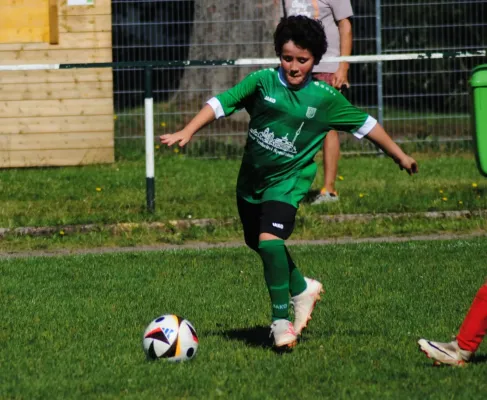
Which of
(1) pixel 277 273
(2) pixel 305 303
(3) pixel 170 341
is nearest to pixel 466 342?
(1) pixel 277 273

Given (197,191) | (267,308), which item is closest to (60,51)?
(197,191)

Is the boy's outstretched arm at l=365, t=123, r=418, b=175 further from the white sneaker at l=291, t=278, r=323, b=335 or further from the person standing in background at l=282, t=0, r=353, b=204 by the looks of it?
A: the person standing in background at l=282, t=0, r=353, b=204

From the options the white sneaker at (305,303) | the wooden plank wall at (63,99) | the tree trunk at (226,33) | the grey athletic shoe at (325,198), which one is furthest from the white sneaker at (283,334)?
the tree trunk at (226,33)

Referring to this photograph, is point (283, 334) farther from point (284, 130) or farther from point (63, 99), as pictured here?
point (63, 99)

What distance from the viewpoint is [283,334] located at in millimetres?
6176

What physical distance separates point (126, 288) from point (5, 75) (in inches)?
284

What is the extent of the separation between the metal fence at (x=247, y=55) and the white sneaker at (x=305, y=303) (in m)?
8.76

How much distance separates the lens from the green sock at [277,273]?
6.35 metres

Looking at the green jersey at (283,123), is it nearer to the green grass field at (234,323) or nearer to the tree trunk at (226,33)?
the green grass field at (234,323)

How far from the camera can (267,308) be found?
7.41 metres

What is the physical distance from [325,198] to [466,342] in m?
5.81

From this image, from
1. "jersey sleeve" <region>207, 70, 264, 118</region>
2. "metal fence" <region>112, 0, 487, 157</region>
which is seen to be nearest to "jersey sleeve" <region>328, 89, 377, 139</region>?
"jersey sleeve" <region>207, 70, 264, 118</region>

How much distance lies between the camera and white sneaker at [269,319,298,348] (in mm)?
6149

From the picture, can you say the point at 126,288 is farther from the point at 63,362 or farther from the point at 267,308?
the point at 63,362
